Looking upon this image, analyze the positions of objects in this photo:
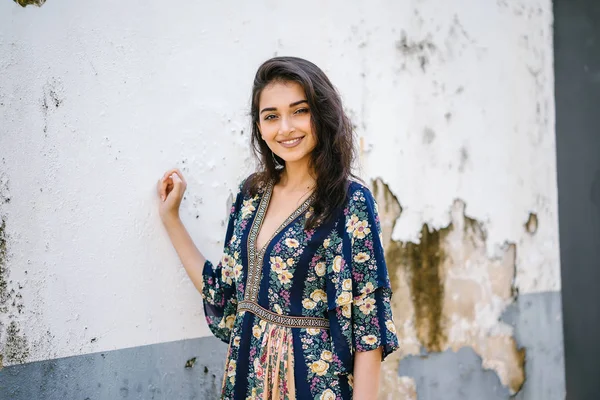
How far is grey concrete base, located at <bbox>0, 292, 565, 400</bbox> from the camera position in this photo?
2.25 m

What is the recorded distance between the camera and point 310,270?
2082mm

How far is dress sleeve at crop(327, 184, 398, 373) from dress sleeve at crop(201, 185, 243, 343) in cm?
45

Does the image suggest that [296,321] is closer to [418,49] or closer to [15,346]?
[15,346]

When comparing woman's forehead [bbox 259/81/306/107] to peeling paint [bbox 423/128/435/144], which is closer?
woman's forehead [bbox 259/81/306/107]

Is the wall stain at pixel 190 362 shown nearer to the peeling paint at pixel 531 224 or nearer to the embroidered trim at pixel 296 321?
the embroidered trim at pixel 296 321

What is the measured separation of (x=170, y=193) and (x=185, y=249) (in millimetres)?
217

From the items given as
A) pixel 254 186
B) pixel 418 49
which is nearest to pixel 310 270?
pixel 254 186

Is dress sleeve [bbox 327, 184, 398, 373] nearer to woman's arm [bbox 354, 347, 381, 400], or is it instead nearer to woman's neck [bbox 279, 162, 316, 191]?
woman's arm [bbox 354, 347, 381, 400]

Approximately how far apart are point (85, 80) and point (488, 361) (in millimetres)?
2449

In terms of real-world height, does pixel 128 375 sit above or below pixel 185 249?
below

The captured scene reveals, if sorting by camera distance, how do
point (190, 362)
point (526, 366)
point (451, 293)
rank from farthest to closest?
1. point (526, 366)
2. point (451, 293)
3. point (190, 362)

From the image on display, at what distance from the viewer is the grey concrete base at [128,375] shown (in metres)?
2.19

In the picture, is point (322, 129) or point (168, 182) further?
point (168, 182)

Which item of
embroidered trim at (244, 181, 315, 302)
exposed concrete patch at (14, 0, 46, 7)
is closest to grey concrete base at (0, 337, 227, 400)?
embroidered trim at (244, 181, 315, 302)
